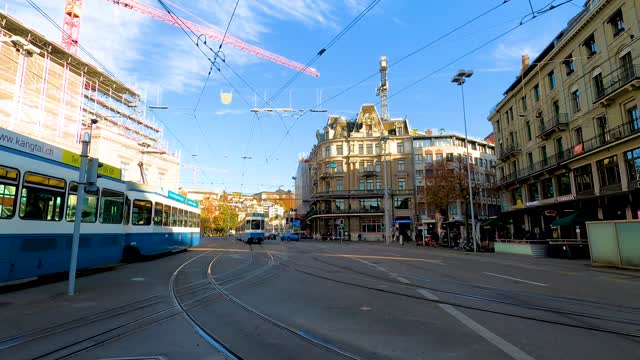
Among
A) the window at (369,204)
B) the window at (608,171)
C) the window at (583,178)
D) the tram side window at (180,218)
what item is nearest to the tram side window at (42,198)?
the tram side window at (180,218)

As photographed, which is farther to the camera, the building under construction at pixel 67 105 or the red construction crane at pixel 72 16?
the red construction crane at pixel 72 16

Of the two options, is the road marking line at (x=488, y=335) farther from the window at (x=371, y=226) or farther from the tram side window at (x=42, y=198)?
the window at (x=371, y=226)

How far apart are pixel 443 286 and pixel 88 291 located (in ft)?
31.5

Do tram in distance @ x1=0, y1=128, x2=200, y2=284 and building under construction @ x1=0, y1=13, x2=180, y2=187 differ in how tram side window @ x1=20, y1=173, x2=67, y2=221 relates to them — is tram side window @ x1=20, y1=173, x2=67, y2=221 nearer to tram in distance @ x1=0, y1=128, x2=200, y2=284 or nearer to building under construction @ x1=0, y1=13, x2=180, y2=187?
tram in distance @ x1=0, y1=128, x2=200, y2=284

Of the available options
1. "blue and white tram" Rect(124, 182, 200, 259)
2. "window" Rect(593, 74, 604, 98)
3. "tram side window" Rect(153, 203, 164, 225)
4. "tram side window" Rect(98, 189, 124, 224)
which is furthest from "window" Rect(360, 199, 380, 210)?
"tram side window" Rect(98, 189, 124, 224)

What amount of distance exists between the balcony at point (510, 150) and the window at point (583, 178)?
9838mm

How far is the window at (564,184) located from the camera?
32.0 metres

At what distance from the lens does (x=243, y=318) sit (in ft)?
23.1

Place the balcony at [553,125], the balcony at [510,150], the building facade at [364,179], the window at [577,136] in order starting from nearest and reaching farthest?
the window at [577,136] < the balcony at [553,125] < the balcony at [510,150] < the building facade at [364,179]

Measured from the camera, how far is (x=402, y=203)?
71250 millimetres

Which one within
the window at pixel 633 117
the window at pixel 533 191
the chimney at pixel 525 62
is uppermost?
the chimney at pixel 525 62

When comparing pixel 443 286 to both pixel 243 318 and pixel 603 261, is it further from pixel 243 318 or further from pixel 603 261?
pixel 603 261

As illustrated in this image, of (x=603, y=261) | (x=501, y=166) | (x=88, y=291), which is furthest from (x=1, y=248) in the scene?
(x=501, y=166)

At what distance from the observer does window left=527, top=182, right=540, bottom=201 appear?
37519 mm
